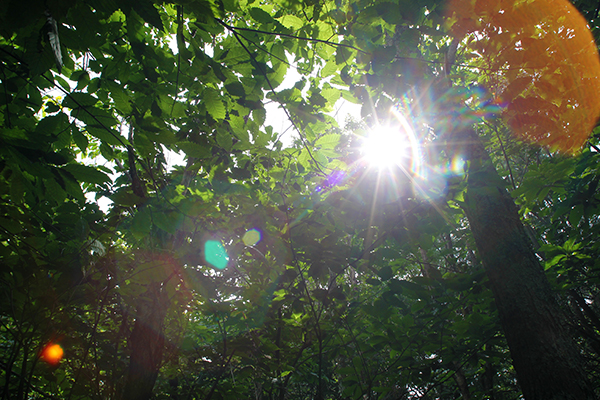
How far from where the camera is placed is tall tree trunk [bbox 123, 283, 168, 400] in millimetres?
2252

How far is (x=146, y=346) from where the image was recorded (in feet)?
7.94

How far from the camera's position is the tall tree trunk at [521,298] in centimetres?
160

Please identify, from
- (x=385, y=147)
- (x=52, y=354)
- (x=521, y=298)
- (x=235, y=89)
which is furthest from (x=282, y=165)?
(x=52, y=354)

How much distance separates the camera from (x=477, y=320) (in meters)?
2.34

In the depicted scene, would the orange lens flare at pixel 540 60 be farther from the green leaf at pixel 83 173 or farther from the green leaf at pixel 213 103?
the green leaf at pixel 83 173

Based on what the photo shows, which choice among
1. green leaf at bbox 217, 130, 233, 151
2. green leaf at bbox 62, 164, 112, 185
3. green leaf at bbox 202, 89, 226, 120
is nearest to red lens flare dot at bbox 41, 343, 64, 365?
green leaf at bbox 62, 164, 112, 185

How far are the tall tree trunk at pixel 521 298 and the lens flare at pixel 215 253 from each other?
159 cm

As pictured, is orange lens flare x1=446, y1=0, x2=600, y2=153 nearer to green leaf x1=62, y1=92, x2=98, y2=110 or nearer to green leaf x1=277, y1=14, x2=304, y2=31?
green leaf x1=277, y1=14, x2=304, y2=31

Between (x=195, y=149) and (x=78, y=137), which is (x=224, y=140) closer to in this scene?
(x=195, y=149)

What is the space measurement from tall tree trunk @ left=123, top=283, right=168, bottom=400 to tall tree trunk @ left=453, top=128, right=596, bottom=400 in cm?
261

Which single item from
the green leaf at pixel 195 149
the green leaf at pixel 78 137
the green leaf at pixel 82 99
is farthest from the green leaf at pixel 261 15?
the green leaf at pixel 78 137

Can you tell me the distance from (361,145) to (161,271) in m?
1.64

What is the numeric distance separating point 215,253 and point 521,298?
2123mm

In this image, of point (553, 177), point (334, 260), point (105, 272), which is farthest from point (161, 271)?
point (553, 177)
